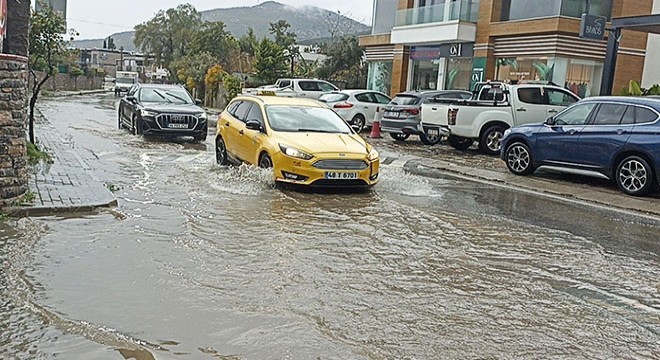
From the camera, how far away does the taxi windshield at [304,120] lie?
1156cm

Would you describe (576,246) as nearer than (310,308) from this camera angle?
No

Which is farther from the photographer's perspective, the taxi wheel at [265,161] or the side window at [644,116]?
the side window at [644,116]

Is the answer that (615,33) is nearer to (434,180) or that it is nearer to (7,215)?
(434,180)

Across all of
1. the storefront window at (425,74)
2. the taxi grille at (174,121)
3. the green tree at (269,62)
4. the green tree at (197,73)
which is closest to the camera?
the taxi grille at (174,121)

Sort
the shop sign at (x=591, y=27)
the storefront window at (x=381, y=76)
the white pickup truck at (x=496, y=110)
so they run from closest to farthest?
the white pickup truck at (x=496, y=110), the shop sign at (x=591, y=27), the storefront window at (x=381, y=76)

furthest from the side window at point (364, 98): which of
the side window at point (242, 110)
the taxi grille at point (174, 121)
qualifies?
the side window at point (242, 110)

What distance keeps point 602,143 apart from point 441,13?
18.4 metres

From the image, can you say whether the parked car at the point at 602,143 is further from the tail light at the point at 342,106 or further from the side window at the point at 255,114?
the tail light at the point at 342,106

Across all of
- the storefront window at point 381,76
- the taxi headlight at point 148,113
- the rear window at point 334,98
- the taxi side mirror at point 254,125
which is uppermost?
the storefront window at point 381,76

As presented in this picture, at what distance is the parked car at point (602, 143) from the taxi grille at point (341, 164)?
172 inches

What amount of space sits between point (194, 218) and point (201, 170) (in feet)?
14.3

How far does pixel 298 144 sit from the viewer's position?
10656 millimetres

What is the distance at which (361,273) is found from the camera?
6488 millimetres

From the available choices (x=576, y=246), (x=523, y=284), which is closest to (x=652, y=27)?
(x=576, y=246)
